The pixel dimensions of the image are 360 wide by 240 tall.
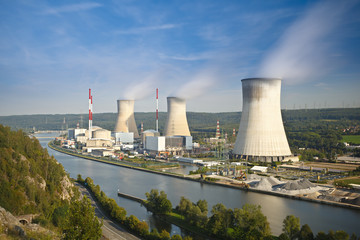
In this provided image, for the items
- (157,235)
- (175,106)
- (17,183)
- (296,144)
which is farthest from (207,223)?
(296,144)

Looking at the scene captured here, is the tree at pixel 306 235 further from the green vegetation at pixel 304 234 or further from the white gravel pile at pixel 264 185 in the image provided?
the white gravel pile at pixel 264 185

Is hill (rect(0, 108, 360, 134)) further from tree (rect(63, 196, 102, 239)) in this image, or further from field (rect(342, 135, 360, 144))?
tree (rect(63, 196, 102, 239))

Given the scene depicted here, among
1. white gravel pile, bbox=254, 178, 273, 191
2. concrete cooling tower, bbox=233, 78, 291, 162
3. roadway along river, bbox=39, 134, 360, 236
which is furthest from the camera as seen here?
concrete cooling tower, bbox=233, 78, 291, 162

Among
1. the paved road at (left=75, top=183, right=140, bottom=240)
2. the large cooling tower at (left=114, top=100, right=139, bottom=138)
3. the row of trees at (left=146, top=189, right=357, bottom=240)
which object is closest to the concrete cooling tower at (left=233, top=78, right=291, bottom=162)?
the row of trees at (left=146, top=189, right=357, bottom=240)

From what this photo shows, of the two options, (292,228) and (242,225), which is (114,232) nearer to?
(242,225)

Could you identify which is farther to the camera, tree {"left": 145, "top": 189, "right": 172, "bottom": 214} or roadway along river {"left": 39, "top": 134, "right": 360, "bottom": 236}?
tree {"left": 145, "top": 189, "right": 172, "bottom": 214}

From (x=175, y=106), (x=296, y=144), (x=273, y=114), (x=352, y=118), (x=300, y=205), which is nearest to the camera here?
(x=300, y=205)

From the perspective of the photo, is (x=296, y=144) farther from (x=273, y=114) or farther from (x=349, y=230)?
(x=349, y=230)
